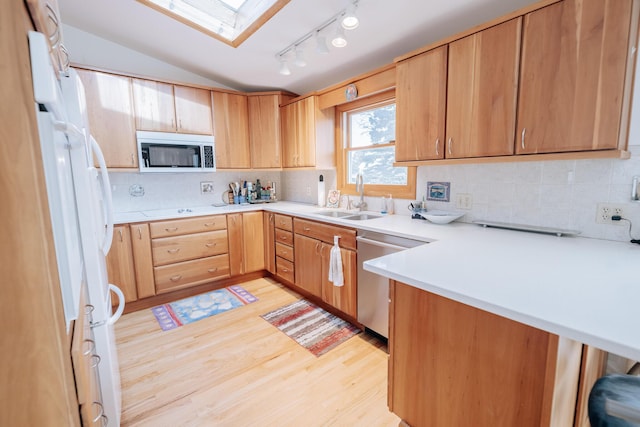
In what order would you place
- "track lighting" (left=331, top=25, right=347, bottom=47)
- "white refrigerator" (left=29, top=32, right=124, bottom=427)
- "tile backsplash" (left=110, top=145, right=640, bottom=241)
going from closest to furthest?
"white refrigerator" (left=29, top=32, right=124, bottom=427)
"tile backsplash" (left=110, top=145, right=640, bottom=241)
"track lighting" (left=331, top=25, right=347, bottom=47)

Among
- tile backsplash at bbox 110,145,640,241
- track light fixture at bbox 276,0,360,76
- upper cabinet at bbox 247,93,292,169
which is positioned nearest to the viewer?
tile backsplash at bbox 110,145,640,241

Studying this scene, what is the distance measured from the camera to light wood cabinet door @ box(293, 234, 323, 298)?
8.61ft

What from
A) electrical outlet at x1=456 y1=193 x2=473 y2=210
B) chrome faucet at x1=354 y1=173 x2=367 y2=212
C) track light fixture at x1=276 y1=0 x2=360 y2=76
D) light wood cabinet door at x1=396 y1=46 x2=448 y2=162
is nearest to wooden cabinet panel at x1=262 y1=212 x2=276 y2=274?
chrome faucet at x1=354 y1=173 x2=367 y2=212

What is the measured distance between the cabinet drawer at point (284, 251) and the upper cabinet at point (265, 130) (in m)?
1.04

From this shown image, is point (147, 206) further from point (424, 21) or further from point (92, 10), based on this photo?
point (424, 21)

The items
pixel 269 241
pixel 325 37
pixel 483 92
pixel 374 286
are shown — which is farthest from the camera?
pixel 269 241

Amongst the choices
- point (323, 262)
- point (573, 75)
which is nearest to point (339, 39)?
point (573, 75)

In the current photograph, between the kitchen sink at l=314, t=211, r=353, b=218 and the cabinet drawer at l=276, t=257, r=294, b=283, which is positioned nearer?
the kitchen sink at l=314, t=211, r=353, b=218

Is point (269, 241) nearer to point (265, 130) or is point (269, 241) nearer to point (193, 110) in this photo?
point (265, 130)

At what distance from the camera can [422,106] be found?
6.46 feet

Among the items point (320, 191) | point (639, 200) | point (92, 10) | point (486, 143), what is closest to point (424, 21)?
point (486, 143)

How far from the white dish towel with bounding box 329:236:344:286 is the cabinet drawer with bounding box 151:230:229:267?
4.63 feet

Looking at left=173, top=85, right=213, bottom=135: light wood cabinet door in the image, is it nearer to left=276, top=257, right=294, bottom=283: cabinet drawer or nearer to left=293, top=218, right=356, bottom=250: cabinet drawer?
left=293, top=218, right=356, bottom=250: cabinet drawer

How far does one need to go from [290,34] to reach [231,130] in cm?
141
